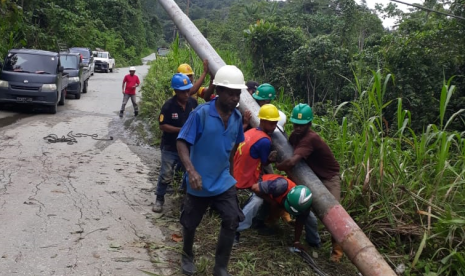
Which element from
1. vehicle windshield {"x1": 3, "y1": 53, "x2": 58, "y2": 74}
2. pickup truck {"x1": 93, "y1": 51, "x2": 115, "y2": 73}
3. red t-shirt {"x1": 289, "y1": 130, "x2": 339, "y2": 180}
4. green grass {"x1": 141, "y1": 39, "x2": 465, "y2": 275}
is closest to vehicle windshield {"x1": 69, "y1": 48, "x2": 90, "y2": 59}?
pickup truck {"x1": 93, "y1": 51, "x2": 115, "y2": 73}

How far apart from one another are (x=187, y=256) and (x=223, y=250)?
1.42 ft

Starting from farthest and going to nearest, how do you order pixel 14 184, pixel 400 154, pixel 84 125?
1. pixel 84 125
2. pixel 14 184
3. pixel 400 154

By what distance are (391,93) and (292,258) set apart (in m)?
7.24

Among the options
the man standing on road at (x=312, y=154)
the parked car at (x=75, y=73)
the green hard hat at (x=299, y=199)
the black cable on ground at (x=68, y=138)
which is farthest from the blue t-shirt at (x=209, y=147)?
the parked car at (x=75, y=73)

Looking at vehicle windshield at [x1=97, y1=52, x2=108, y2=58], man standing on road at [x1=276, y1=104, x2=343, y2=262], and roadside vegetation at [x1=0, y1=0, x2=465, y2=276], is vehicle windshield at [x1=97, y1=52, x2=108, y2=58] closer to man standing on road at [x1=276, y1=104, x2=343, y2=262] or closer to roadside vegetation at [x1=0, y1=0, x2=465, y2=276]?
roadside vegetation at [x1=0, y1=0, x2=465, y2=276]

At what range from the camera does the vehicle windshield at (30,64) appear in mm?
13812

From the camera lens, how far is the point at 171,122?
19.8ft

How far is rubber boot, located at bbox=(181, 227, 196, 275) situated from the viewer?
14.4ft

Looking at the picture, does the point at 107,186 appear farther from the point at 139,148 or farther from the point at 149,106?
the point at 149,106

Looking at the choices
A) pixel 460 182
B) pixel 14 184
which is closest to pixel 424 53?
pixel 460 182

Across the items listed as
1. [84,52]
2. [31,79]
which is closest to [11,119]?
[31,79]

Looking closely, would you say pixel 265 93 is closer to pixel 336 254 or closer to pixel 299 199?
pixel 299 199

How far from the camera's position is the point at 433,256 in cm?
447

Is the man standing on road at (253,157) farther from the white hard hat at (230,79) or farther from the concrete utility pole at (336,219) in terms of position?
the white hard hat at (230,79)
